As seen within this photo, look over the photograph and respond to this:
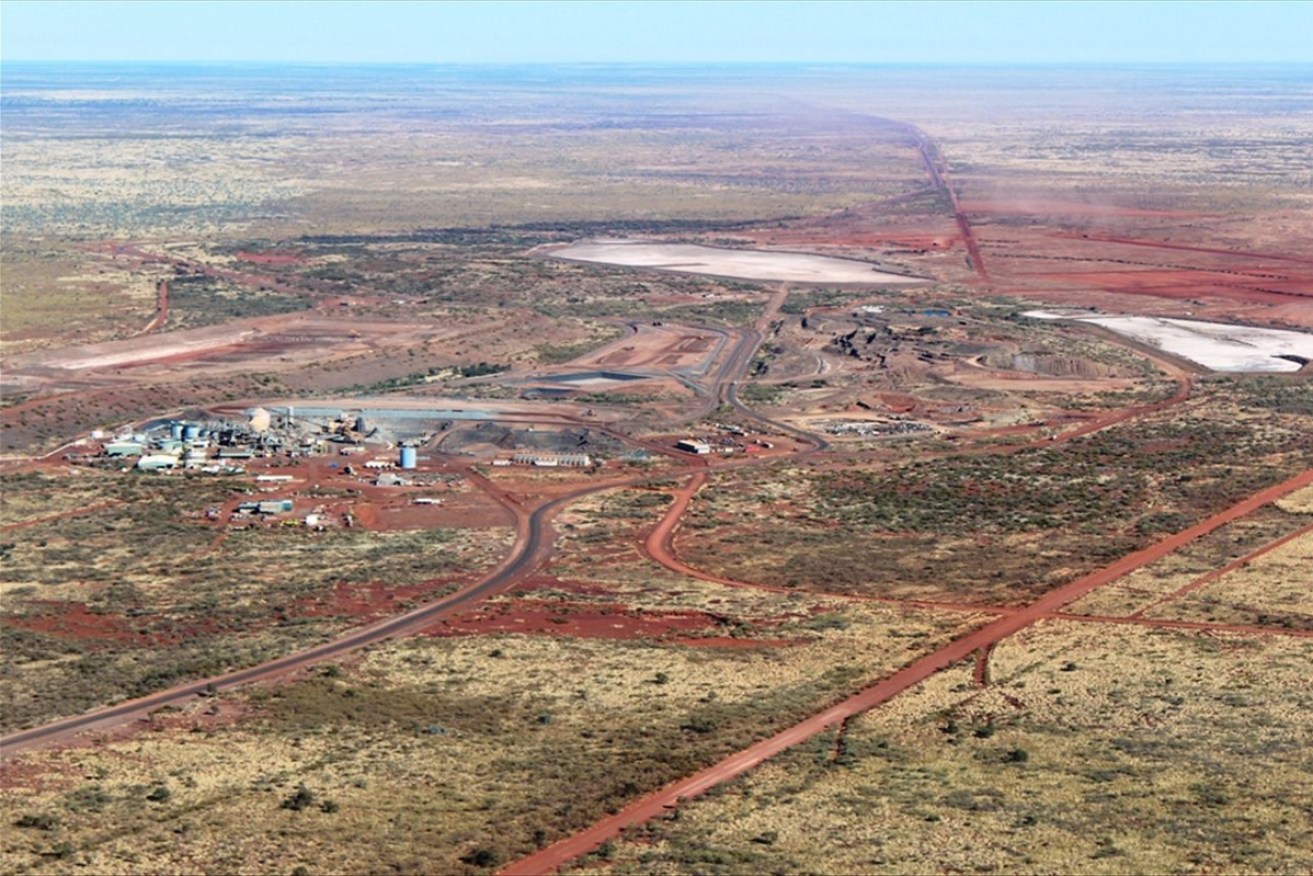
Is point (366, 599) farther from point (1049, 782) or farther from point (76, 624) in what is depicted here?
point (1049, 782)

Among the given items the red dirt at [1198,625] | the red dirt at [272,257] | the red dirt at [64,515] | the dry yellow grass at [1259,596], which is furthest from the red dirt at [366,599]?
the red dirt at [272,257]

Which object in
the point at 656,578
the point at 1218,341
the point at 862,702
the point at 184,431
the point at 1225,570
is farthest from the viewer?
the point at 1218,341

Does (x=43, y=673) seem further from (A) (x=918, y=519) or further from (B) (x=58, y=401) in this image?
(B) (x=58, y=401)

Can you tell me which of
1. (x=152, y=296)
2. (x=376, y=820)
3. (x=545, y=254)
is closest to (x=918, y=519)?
(x=376, y=820)

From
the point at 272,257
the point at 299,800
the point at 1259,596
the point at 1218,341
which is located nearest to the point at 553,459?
the point at 1259,596

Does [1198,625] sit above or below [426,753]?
above

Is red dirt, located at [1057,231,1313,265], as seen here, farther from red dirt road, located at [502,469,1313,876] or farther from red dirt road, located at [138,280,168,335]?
red dirt road, located at [502,469,1313,876]
